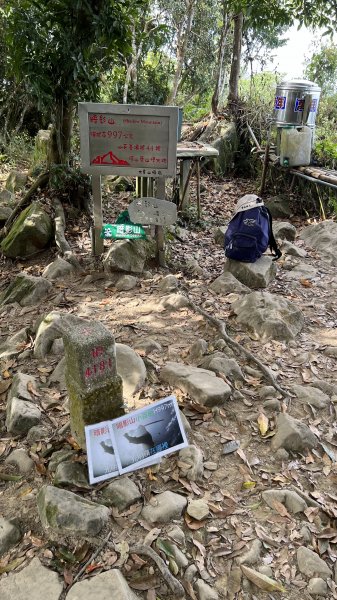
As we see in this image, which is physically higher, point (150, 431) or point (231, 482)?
point (150, 431)

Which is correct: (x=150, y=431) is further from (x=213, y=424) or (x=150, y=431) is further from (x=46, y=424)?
(x=46, y=424)

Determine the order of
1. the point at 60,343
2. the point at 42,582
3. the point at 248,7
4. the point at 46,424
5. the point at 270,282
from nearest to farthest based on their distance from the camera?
the point at 42,582
the point at 46,424
the point at 60,343
the point at 248,7
the point at 270,282

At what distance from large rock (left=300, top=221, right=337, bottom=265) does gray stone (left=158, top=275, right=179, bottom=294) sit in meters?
2.37

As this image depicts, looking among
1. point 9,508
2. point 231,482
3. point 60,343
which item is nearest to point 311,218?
point 60,343

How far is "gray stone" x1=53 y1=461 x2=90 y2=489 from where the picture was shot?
7.24 feet

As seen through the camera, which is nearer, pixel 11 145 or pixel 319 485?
pixel 319 485

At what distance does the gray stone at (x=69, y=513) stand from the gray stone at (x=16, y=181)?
631 cm

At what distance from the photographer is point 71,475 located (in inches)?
88.4

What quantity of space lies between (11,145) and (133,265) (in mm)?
5451

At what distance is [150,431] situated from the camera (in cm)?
237

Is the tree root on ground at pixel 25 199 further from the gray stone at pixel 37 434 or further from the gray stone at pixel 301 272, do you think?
the gray stone at pixel 37 434

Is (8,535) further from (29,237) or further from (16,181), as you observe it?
(16,181)

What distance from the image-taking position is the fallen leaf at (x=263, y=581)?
189 centimetres

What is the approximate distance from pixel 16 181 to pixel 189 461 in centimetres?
635
